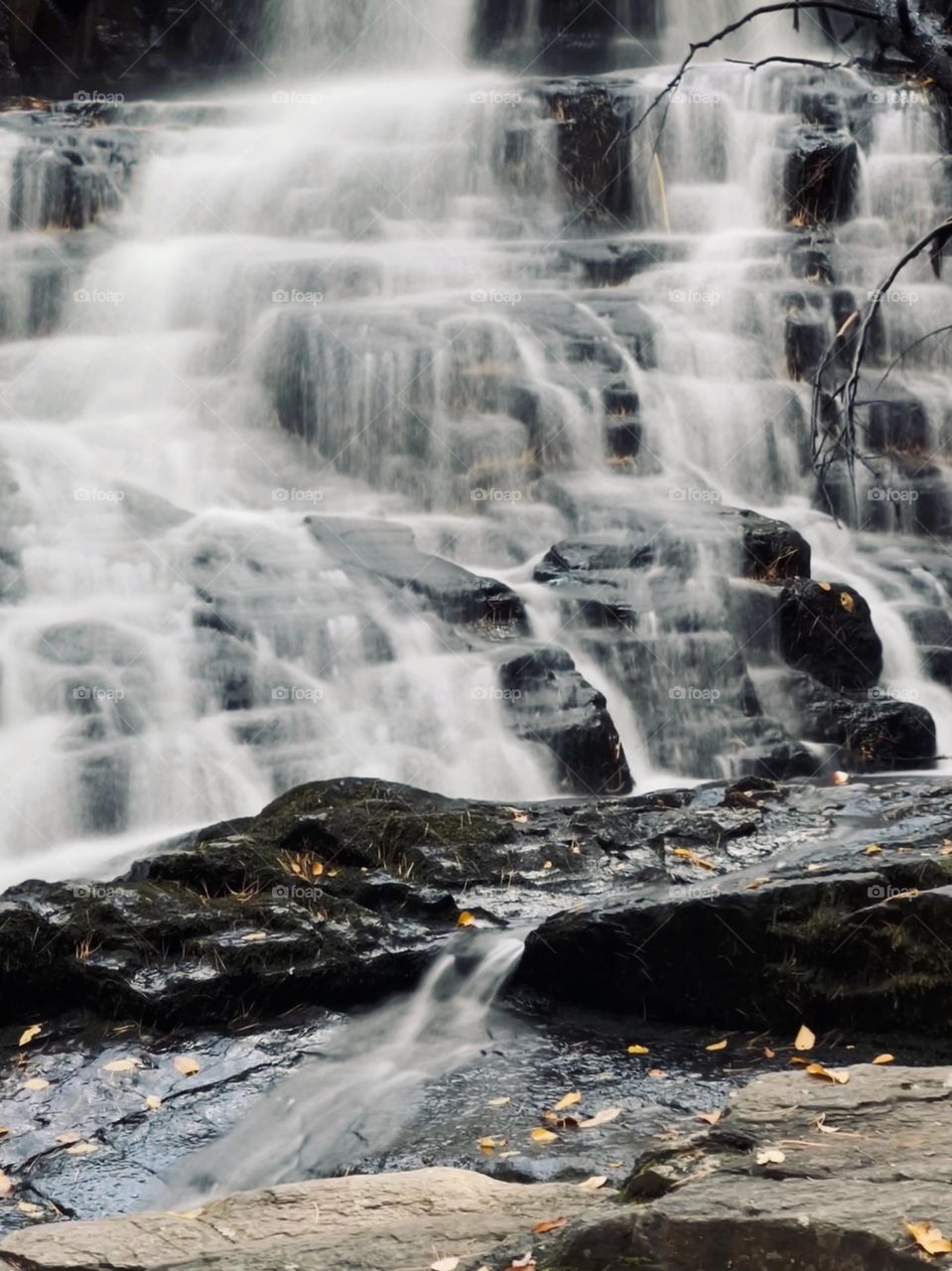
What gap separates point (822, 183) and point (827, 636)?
738 centimetres

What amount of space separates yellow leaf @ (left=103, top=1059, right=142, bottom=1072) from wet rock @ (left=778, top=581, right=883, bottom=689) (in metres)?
6.81

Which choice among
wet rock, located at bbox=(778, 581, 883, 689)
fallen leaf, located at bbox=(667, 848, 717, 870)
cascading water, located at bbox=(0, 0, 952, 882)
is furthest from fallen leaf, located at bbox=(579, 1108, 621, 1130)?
wet rock, located at bbox=(778, 581, 883, 689)

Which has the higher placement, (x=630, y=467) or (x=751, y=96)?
(x=751, y=96)

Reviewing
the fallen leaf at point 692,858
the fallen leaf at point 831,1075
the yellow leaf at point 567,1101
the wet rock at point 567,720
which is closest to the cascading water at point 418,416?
the wet rock at point 567,720

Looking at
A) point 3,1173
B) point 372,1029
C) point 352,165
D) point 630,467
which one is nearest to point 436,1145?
point 372,1029

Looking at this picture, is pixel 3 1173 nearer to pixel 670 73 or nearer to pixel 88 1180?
pixel 88 1180

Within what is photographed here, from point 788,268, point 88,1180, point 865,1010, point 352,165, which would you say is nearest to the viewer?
point 88,1180

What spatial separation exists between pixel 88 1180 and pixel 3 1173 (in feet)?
0.93

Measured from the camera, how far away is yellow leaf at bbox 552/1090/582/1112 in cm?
490

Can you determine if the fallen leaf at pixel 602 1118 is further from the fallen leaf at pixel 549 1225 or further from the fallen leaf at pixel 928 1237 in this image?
the fallen leaf at pixel 928 1237

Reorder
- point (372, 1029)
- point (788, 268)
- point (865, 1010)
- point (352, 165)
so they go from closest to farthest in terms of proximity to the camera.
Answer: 1. point (865, 1010)
2. point (372, 1029)
3. point (788, 268)
4. point (352, 165)

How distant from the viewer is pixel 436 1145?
15.6 feet

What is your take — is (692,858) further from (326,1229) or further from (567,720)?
(326,1229)

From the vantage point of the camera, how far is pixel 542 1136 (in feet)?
15.4
